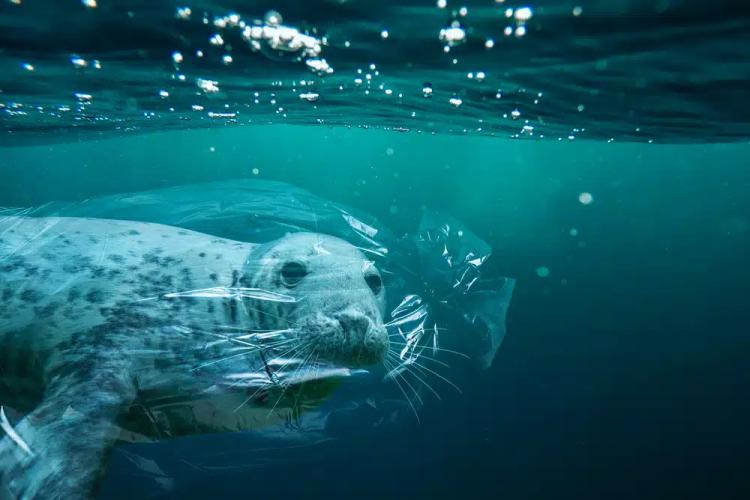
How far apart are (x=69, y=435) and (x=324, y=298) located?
4.77ft

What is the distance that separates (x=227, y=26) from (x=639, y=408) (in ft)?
28.9

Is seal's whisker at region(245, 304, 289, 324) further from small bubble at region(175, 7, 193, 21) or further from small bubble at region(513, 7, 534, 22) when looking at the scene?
small bubble at region(513, 7, 534, 22)

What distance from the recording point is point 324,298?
8.79ft

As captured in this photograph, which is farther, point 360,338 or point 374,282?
point 374,282

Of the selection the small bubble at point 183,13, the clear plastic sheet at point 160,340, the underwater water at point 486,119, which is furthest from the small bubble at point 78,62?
the small bubble at point 183,13

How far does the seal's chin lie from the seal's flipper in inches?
42.9

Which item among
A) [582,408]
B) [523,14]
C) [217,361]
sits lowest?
[582,408]

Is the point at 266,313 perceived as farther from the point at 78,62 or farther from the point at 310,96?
the point at 310,96

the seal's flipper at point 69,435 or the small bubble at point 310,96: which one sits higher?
the small bubble at point 310,96

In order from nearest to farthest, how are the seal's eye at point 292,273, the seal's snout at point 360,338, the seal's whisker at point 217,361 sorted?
the seal's snout at point 360,338 → the seal's whisker at point 217,361 → the seal's eye at point 292,273

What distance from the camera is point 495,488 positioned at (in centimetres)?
583

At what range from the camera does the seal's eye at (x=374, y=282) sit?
9.77 feet

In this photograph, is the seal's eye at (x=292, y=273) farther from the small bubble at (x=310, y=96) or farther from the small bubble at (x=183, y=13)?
the small bubble at (x=310, y=96)

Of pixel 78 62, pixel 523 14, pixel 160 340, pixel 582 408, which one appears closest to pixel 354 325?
pixel 160 340
